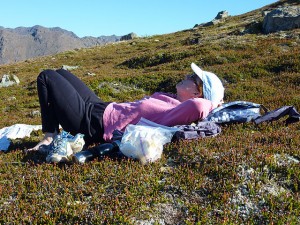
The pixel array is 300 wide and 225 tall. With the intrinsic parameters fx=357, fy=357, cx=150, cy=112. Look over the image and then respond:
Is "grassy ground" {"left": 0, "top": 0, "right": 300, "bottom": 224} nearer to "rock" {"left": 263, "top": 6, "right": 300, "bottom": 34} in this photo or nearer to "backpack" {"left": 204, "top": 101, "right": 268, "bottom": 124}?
"backpack" {"left": 204, "top": 101, "right": 268, "bottom": 124}

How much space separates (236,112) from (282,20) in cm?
3074

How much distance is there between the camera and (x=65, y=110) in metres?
8.71

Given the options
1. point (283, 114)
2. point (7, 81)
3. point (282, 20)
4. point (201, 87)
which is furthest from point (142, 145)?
point (282, 20)

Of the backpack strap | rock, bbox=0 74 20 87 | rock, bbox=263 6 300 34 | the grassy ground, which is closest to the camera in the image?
the grassy ground

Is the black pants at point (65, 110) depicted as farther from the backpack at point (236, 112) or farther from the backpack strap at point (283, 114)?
the backpack strap at point (283, 114)

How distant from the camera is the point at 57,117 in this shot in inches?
351

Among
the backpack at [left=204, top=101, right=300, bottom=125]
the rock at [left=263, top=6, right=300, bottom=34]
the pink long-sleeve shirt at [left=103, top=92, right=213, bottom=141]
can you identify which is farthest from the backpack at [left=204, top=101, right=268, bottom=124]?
the rock at [left=263, top=6, right=300, bottom=34]

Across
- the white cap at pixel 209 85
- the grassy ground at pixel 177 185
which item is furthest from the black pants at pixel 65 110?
the white cap at pixel 209 85

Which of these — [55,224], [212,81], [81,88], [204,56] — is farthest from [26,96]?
[55,224]

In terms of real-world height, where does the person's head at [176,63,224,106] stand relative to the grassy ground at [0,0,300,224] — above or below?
above

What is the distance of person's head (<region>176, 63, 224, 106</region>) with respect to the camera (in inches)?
365

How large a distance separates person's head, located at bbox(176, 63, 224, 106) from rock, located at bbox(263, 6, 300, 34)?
30175 millimetres

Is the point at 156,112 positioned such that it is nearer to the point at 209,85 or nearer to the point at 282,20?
the point at 209,85

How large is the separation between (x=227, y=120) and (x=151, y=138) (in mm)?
2943
